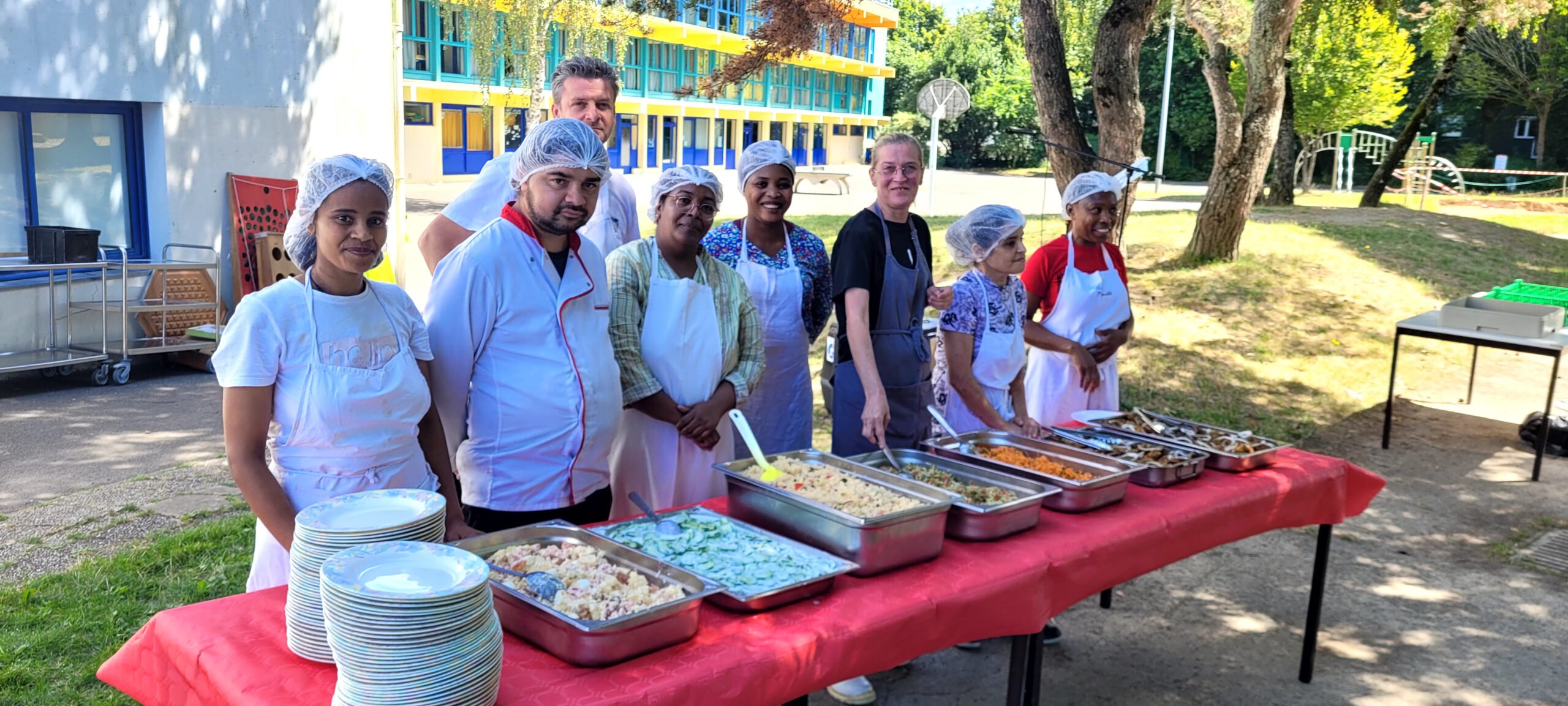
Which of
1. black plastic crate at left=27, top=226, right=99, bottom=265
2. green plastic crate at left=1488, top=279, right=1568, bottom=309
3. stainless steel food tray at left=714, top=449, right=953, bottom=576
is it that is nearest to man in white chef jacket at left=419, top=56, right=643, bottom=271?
stainless steel food tray at left=714, top=449, right=953, bottom=576

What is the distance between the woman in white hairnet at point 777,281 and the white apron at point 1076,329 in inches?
41.2

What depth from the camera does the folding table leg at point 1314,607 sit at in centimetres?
380

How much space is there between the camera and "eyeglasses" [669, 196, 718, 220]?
296cm

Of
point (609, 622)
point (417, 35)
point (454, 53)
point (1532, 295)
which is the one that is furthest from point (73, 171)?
point (454, 53)

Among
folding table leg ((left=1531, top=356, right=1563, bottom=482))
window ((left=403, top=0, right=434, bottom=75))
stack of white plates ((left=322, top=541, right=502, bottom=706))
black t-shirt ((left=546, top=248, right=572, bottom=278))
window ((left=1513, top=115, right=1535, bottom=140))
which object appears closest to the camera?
stack of white plates ((left=322, top=541, right=502, bottom=706))

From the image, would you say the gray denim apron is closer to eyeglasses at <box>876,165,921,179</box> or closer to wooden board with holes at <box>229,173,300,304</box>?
eyeglasses at <box>876,165,921,179</box>

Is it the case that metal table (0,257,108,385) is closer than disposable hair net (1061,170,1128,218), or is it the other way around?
disposable hair net (1061,170,1128,218)

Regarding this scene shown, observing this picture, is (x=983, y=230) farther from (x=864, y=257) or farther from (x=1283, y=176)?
(x=1283, y=176)

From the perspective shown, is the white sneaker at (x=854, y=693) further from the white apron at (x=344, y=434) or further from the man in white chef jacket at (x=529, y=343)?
the white apron at (x=344, y=434)

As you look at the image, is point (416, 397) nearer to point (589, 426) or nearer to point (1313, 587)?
point (589, 426)

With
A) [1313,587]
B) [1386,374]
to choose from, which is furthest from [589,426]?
[1386,374]

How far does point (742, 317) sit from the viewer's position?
123 inches

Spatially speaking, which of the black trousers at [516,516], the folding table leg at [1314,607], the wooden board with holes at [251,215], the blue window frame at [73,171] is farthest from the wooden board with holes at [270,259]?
the folding table leg at [1314,607]

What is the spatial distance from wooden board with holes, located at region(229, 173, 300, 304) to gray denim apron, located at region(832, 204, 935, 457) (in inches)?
265
